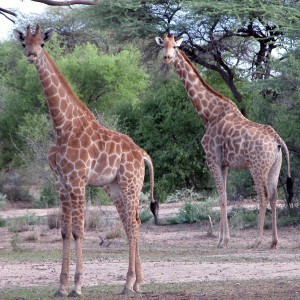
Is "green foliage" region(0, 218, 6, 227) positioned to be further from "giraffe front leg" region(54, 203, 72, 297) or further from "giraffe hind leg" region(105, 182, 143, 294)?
"giraffe front leg" region(54, 203, 72, 297)

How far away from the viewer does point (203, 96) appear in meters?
15.9

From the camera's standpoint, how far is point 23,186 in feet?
95.1

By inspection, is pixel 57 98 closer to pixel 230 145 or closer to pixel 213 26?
pixel 230 145

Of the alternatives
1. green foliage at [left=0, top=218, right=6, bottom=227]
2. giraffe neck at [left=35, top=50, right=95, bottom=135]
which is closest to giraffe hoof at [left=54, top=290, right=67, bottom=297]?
giraffe neck at [left=35, top=50, right=95, bottom=135]

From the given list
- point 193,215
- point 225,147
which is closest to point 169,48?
point 225,147

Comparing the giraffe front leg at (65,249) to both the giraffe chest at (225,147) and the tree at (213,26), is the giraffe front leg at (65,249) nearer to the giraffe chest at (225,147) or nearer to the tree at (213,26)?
the giraffe chest at (225,147)

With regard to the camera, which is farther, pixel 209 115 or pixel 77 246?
pixel 209 115

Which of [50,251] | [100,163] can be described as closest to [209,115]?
[50,251]

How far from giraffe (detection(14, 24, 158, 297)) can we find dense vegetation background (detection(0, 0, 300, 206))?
28.1 ft

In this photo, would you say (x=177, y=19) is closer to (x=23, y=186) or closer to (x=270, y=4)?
(x=270, y=4)

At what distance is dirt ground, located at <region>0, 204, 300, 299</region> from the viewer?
1009 centimetres

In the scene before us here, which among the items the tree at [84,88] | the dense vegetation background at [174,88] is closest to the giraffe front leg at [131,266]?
the dense vegetation background at [174,88]

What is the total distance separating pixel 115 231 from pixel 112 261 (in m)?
3.66

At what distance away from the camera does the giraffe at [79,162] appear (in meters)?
9.48
